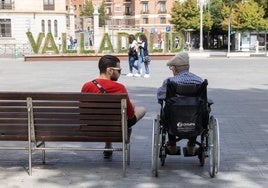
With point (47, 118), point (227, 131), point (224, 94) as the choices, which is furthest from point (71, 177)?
point (224, 94)

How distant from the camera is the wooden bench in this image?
5.68m

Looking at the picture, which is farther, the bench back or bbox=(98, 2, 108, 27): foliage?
bbox=(98, 2, 108, 27): foliage

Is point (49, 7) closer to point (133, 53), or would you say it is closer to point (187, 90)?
point (133, 53)

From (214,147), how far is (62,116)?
1.69m

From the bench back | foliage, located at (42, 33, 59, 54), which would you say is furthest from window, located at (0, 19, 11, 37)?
the bench back

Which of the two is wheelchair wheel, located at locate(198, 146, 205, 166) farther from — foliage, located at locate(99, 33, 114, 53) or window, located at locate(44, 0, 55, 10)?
window, located at locate(44, 0, 55, 10)

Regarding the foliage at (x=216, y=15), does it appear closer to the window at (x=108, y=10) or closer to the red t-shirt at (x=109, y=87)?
the window at (x=108, y=10)

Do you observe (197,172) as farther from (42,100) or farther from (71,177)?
(42,100)

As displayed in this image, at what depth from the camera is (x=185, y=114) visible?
557 centimetres

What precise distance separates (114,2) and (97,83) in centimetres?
10045

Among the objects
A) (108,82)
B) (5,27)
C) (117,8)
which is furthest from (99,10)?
(108,82)

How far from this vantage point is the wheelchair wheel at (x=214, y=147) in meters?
5.57

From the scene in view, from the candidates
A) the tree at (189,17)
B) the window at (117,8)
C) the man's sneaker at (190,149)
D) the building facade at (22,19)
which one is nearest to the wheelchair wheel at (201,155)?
the man's sneaker at (190,149)

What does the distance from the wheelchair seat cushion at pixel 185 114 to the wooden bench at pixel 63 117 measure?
1.68 feet
